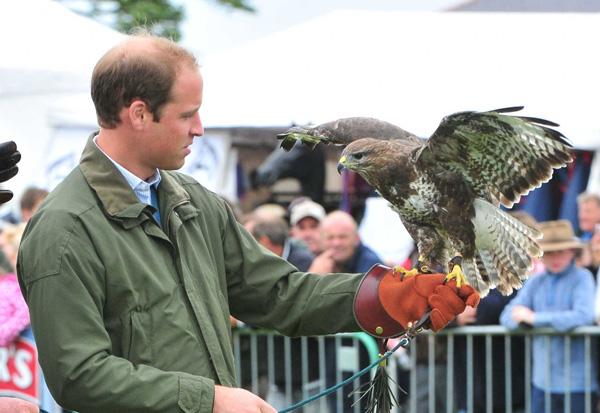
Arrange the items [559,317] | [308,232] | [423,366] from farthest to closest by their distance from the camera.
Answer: [308,232], [423,366], [559,317]

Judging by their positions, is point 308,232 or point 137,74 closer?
point 137,74

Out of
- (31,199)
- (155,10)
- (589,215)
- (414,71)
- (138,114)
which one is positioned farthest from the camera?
(155,10)

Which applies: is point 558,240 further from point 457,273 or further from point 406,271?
point 406,271

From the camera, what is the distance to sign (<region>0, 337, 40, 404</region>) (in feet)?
20.6

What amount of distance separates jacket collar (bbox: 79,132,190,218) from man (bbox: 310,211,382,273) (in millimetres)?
3763

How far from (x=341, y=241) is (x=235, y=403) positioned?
3.98m

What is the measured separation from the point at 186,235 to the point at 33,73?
Answer: 13.0 ft

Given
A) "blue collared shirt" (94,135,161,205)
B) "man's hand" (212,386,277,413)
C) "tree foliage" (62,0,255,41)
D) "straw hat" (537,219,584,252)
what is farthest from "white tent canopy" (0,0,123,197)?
"tree foliage" (62,0,255,41)

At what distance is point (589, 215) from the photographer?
7.53m

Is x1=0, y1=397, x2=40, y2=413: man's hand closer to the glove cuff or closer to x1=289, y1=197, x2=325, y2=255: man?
the glove cuff

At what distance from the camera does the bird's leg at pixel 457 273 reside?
3143mm

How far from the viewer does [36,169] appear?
30.9 ft

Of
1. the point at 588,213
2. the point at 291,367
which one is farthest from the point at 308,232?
the point at 588,213

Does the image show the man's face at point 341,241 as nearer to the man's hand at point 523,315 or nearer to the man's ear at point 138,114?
the man's hand at point 523,315
